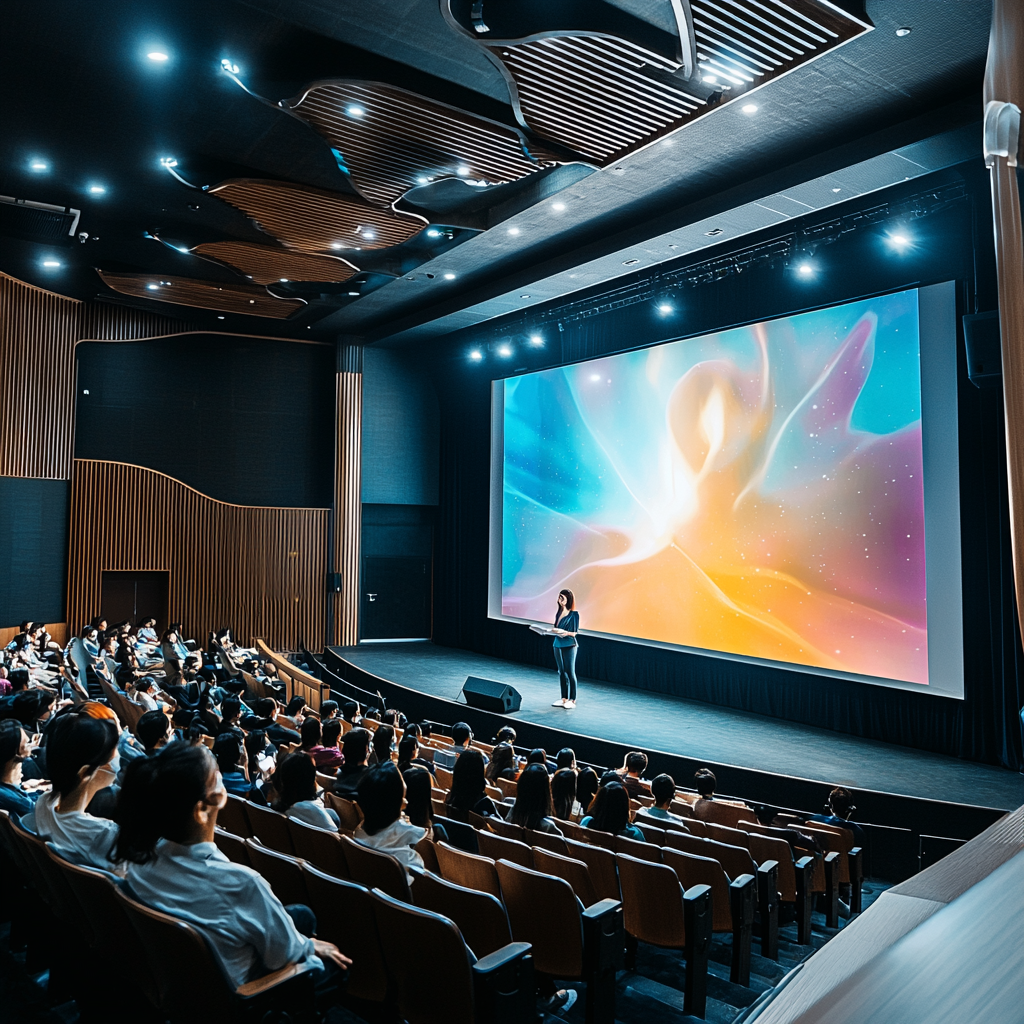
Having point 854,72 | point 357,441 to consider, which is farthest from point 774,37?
point 357,441

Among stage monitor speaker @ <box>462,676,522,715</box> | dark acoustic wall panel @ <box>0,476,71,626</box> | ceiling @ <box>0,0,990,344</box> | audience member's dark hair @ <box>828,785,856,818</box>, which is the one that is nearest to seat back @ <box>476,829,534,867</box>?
audience member's dark hair @ <box>828,785,856,818</box>

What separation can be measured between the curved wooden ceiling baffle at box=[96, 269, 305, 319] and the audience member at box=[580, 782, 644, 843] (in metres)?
9.08

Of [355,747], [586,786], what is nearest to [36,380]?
[355,747]

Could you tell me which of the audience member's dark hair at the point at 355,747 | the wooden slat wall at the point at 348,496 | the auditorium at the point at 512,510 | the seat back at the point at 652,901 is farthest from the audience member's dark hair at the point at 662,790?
the wooden slat wall at the point at 348,496

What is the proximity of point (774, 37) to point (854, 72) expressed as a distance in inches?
37.3

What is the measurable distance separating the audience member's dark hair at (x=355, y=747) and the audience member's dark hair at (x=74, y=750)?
1477 mm

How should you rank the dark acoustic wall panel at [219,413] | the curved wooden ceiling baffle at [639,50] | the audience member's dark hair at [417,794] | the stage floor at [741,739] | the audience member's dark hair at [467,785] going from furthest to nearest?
1. the dark acoustic wall panel at [219,413]
2. the stage floor at [741,739]
3. the curved wooden ceiling baffle at [639,50]
4. the audience member's dark hair at [467,785]
5. the audience member's dark hair at [417,794]

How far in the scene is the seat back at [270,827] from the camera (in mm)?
3105

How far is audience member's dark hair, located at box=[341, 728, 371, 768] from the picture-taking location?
3812 millimetres

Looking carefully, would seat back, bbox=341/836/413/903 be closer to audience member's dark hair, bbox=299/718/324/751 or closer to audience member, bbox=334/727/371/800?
audience member, bbox=334/727/371/800

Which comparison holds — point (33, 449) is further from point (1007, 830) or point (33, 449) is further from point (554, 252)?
point (1007, 830)

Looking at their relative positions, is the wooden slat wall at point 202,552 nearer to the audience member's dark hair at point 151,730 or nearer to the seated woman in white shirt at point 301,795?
Result: the audience member's dark hair at point 151,730

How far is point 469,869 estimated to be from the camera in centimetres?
279

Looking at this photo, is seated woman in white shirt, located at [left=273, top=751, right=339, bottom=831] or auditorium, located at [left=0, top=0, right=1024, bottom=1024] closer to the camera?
auditorium, located at [left=0, top=0, right=1024, bottom=1024]
